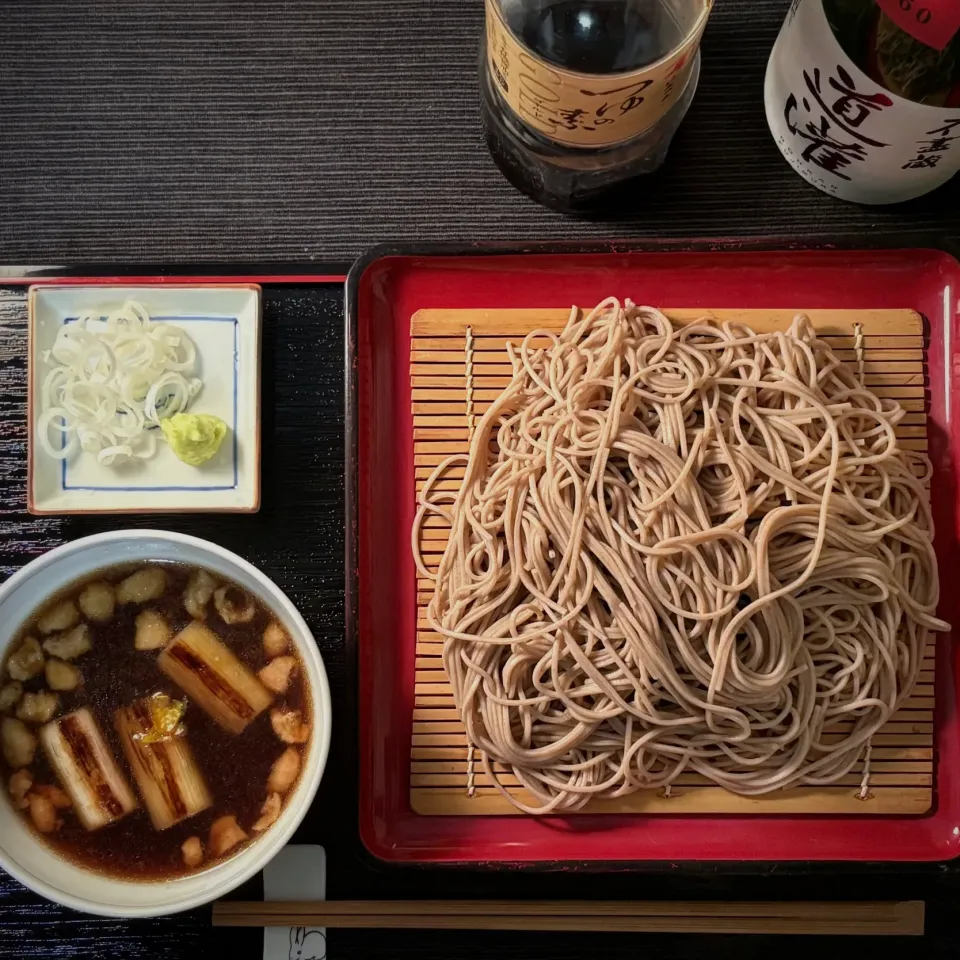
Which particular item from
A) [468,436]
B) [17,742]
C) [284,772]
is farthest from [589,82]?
[17,742]

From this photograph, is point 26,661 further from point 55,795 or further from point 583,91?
point 583,91

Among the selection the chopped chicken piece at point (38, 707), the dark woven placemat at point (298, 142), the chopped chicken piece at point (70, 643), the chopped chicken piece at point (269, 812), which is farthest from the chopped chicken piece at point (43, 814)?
the dark woven placemat at point (298, 142)

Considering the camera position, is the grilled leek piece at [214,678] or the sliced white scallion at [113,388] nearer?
the grilled leek piece at [214,678]

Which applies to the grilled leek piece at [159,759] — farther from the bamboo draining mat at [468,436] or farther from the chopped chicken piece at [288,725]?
the bamboo draining mat at [468,436]

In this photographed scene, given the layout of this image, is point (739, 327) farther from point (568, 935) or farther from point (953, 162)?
point (568, 935)

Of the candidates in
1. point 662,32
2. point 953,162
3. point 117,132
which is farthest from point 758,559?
point 117,132
